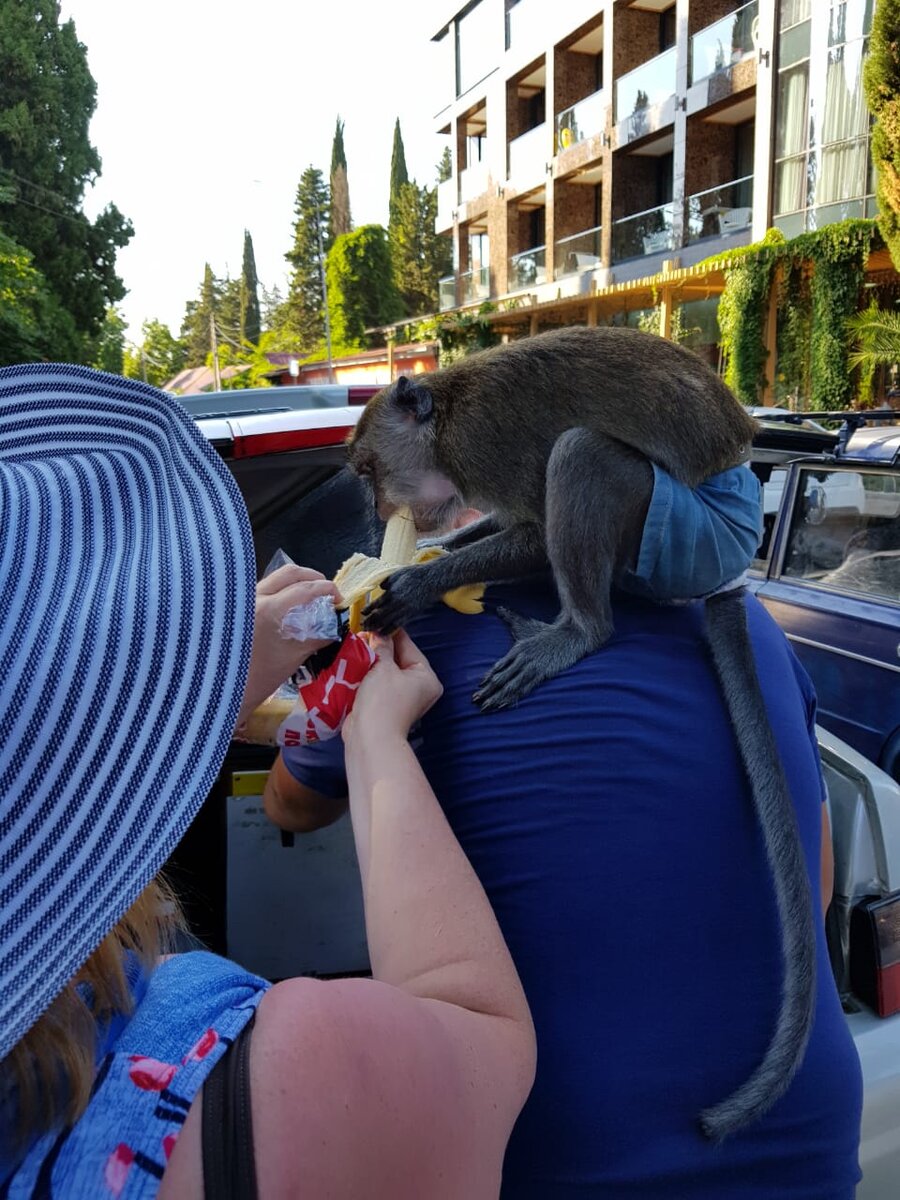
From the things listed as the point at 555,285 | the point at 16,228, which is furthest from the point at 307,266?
the point at 16,228

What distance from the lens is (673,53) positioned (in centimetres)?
2136

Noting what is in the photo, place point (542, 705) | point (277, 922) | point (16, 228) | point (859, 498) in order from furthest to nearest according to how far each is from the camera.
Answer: point (16, 228) → point (859, 498) → point (277, 922) → point (542, 705)

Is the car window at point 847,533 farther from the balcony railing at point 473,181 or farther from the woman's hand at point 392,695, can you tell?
the balcony railing at point 473,181

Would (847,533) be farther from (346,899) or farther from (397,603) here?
(397,603)

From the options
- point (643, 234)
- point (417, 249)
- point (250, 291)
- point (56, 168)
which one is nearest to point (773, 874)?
point (56, 168)

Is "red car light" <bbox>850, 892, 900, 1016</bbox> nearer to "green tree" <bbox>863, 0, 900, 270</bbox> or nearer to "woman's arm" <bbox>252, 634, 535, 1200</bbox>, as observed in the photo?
"woman's arm" <bbox>252, 634, 535, 1200</bbox>

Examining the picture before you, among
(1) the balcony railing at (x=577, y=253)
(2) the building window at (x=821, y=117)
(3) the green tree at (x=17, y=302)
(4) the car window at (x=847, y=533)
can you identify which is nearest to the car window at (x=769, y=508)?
(4) the car window at (x=847, y=533)

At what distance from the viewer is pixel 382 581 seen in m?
→ 1.86

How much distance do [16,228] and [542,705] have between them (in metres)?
21.5

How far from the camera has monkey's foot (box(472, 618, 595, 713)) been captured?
1434mm

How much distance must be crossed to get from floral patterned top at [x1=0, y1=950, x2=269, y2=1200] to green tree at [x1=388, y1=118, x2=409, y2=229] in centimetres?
5813

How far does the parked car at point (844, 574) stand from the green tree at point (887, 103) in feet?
36.3

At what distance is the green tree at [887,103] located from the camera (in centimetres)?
1371

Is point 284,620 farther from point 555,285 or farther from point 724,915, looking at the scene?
point 555,285
